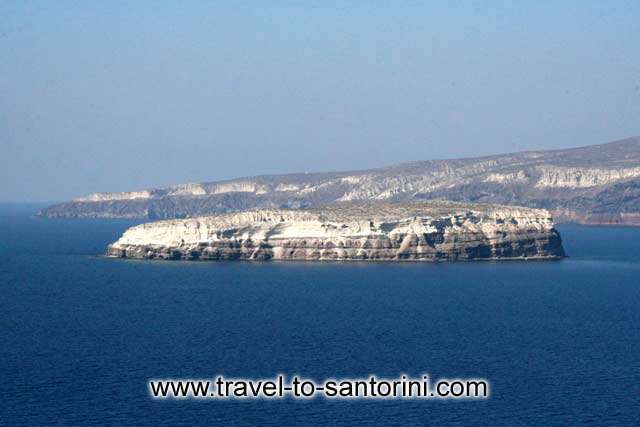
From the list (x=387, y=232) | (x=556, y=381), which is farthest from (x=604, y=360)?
(x=387, y=232)

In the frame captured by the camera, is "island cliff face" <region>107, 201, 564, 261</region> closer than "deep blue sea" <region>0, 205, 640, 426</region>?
No

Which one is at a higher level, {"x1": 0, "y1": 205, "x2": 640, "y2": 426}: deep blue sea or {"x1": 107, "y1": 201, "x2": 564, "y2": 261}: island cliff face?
{"x1": 107, "y1": 201, "x2": 564, "y2": 261}: island cliff face

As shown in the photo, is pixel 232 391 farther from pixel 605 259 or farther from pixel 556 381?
pixel 605 259

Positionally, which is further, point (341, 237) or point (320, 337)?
point (341, 237)

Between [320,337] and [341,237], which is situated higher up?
[341,237]
